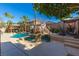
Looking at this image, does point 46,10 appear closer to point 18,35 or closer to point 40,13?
point 40,13

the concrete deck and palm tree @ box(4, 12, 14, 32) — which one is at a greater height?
palm tree @ box(4, 12, 14, 32)

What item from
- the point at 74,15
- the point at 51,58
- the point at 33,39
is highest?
the point at 74,15

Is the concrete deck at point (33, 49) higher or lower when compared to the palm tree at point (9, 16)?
lower

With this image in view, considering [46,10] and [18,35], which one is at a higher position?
[46,10]

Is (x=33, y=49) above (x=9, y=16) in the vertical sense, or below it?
below

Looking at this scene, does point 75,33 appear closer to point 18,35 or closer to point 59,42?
point 59,42

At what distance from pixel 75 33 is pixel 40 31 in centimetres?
57

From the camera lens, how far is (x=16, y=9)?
15.5 feet

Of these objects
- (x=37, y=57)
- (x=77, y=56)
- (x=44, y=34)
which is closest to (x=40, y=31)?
(x=44, y=34)

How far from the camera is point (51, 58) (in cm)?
473

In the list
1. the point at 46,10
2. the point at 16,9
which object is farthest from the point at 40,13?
the point at 16,9

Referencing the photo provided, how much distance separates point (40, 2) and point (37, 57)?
897 millimetres

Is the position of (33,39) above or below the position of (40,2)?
below

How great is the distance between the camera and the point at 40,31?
188 inches
